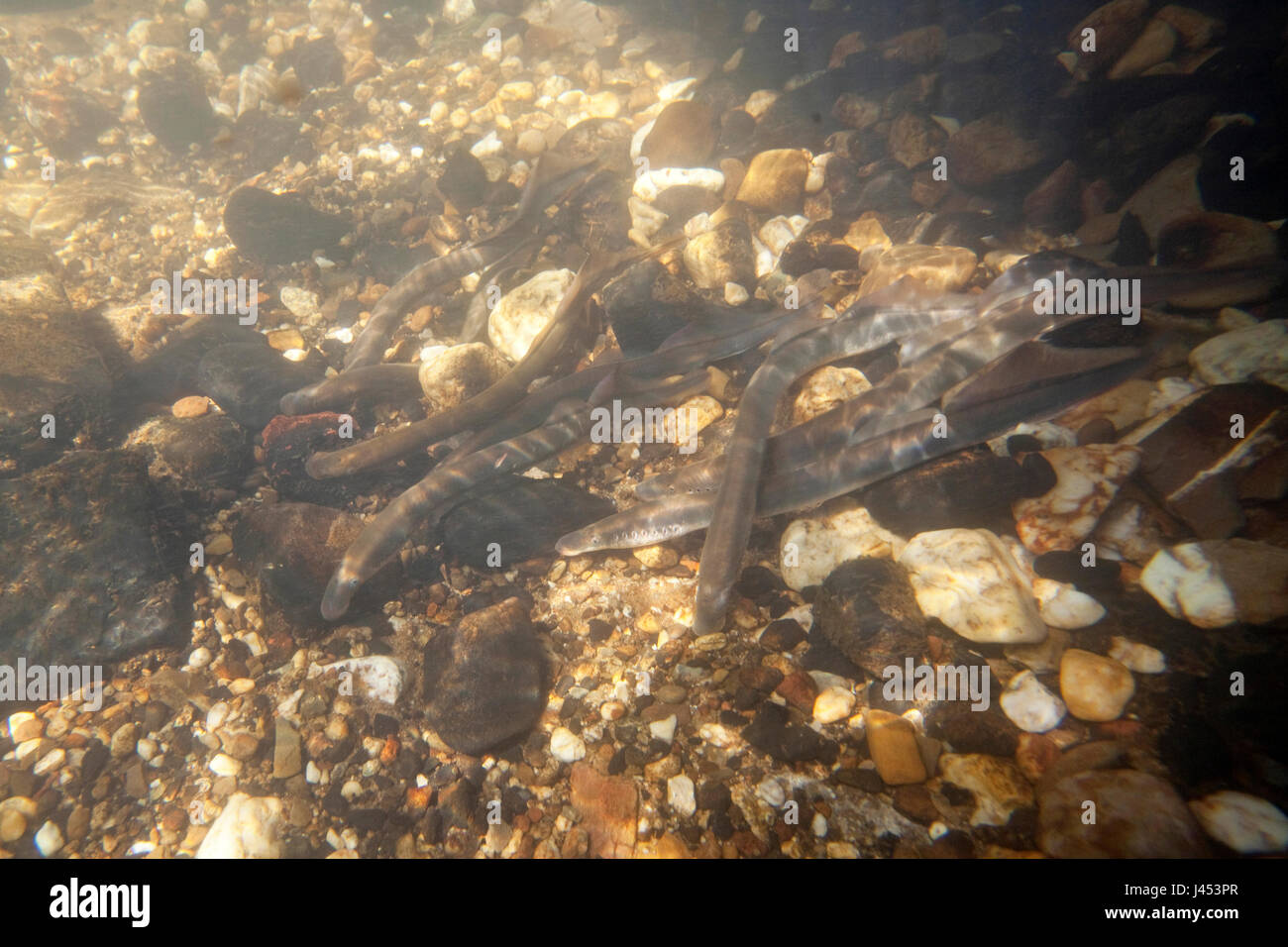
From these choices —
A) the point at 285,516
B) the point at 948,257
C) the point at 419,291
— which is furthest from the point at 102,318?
the point at 948,257

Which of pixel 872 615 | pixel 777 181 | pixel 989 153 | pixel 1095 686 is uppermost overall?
pixel 777 181

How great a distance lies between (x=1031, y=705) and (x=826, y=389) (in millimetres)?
2825

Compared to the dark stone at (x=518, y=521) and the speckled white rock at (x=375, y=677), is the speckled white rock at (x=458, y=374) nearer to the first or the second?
the dark stone at (x=518, y=521)

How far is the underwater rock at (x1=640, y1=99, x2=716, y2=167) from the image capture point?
23.5 ft

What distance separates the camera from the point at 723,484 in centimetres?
413

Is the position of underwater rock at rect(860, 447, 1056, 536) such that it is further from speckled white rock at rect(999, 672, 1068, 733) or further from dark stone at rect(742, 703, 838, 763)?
dark stone at rect(742, 703, 838, 763)

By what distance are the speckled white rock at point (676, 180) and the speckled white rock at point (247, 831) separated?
7.71m

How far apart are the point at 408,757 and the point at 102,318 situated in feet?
27.5

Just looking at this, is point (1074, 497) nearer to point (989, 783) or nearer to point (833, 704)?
point (989, 783)

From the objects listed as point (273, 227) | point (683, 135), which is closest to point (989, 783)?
point (683, 135)

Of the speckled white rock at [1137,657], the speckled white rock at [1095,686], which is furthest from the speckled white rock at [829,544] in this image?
the speckled white rock at [1137,657]

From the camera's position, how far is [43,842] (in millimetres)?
3697

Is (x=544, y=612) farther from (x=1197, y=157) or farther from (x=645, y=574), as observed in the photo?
(x=1197, y=157)

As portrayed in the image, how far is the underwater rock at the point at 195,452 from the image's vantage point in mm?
5457
